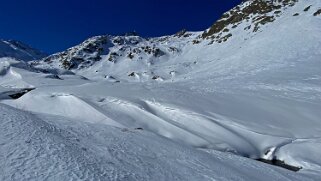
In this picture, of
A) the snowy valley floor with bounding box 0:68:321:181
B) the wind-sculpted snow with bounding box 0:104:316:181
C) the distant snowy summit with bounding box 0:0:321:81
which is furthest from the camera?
the distant snowy summit with bounding box 0:0:321:81

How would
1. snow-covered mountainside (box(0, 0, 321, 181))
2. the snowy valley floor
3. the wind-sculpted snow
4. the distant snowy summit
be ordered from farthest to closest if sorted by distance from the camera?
the distant snowy summit < snow-covered mountainside (box(0, 0, 321, 181)) < the snowy valley floor < the wind-sculpted snow

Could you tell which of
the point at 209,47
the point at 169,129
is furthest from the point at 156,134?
the point at 209,47

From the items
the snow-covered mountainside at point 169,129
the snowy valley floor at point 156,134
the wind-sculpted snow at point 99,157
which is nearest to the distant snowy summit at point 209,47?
the snow-covered mountainside at point 169,129

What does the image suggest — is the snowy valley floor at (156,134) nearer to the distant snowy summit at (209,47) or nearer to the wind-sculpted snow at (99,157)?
the wind-sculpted snow at (99,157)

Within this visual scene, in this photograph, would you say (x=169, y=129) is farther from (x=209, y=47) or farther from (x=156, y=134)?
(x=209, y=47)

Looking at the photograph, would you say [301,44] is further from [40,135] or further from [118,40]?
[118,40]

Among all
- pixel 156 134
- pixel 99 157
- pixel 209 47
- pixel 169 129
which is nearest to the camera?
pixel 99 157

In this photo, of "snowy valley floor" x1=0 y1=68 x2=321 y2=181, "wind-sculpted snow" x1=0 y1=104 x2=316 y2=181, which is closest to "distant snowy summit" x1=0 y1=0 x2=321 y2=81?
"snowy valley floor" x1=0 y1=68 x2=321 y2=181

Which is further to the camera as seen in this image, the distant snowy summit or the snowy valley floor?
the distant snowy summit

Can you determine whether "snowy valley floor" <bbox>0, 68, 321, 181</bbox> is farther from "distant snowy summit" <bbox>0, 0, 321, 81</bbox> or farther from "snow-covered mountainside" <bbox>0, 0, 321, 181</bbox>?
"distant snowy summit" <bbox>0, 0, 321, 81</bbox>

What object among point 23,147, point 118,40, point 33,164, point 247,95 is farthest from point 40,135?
point 118,40

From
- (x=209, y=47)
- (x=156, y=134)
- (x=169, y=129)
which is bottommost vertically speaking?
(x=169, y=129)

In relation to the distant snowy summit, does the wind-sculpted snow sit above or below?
below

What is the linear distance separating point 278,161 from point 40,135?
845 cm
